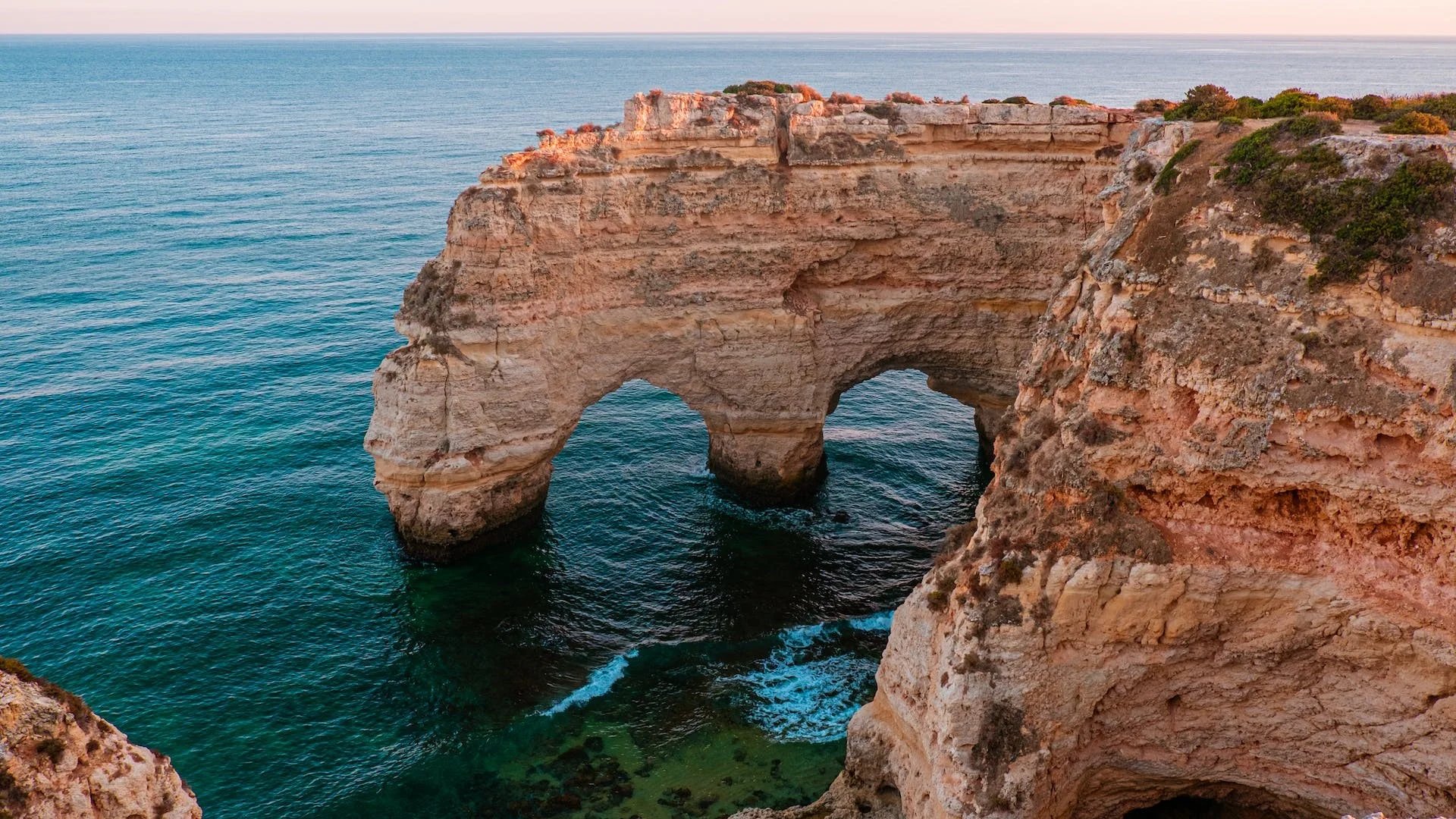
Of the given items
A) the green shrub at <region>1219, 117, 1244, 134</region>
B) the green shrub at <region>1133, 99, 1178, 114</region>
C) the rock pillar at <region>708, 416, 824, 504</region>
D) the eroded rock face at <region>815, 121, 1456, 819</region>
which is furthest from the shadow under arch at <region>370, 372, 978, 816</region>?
the green shrub at <region>1219, 117, 1244, 134</region>

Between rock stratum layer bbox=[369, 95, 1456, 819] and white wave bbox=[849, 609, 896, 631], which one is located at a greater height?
rock stratum layer bbox=[369, 95, 1456, 819]

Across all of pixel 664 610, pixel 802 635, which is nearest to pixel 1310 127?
pixel 802 635

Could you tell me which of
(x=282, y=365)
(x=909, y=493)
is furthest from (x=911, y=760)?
(x=282, y=365)

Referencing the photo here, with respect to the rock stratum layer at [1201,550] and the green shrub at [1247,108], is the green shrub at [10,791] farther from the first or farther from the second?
the green shrub at [1247,108]

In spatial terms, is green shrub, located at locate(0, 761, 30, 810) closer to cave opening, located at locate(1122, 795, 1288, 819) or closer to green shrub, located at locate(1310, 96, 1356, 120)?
cave opening, located at locate(1122, 795, 1288, 819)

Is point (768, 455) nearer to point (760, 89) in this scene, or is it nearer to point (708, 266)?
point (708, 266)
